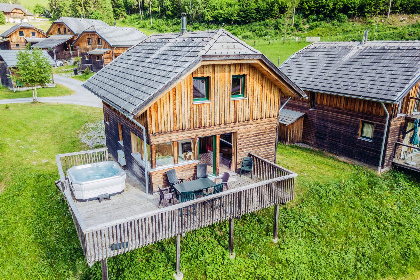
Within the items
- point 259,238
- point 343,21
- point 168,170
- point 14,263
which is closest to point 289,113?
point 259,238

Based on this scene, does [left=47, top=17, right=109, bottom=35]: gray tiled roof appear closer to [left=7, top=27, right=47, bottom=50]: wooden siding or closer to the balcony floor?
[left=7, top=27, right=47, bottom=50]: wooden siding

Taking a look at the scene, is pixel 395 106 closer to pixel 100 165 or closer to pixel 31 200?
pixel 100 165

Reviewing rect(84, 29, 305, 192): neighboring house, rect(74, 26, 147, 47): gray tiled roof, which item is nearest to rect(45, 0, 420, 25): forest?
rect(74, 26, 147, 47): gray tiled roof

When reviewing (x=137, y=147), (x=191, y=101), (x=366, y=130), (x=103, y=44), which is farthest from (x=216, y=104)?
(x=103, y=44)

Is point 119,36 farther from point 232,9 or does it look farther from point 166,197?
point 166,197

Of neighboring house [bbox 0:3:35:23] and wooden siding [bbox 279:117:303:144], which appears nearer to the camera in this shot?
wooden siding [bbox 279:117:303:144]

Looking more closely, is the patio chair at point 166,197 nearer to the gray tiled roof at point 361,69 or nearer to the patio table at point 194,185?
the patio table at point 194,185
